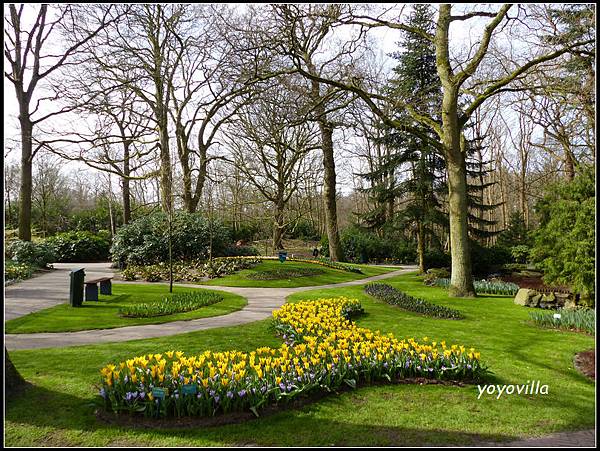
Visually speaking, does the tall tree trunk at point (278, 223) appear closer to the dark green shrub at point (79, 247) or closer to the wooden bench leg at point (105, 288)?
the dark green shrub at point (79, 247)

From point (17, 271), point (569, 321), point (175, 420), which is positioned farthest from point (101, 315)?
point (569, 321)

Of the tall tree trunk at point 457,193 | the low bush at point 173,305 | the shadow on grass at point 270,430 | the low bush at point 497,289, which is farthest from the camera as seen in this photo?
the low bush at point 497,289

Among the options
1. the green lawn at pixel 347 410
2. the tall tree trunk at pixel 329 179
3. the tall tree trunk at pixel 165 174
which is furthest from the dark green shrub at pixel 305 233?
the green lawn at pixel 347 410

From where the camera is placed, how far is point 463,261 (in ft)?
40.9

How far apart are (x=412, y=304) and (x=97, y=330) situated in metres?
7.42

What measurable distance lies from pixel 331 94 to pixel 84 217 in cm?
3043

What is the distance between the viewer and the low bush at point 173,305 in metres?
9.15

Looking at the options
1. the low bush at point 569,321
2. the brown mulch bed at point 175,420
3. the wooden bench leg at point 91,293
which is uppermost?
the wooden bench leg at point 91,293

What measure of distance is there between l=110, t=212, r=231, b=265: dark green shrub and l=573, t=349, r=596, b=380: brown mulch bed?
611 inches

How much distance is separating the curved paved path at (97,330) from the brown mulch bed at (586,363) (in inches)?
237

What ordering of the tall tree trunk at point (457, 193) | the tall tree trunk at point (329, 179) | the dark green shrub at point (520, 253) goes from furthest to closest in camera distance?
the tall tree trunk at point (329, 179)
the dark green shrub at point (520, 253)
the tall tree trunk at point (457, 193)

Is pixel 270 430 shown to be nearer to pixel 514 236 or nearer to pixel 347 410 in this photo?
pixel 347 410

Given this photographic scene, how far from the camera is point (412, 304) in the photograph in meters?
10.5

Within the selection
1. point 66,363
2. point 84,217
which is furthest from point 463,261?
point 84,217
